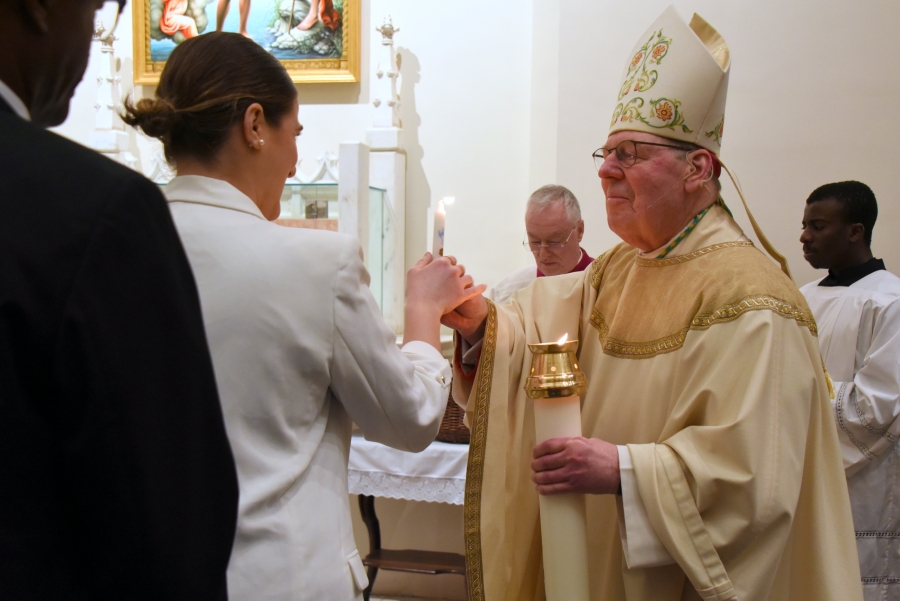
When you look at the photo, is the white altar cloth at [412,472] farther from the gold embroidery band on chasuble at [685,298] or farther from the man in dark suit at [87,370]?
the man in dark suit at [87,370]

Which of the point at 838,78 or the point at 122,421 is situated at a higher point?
the point at 838,78

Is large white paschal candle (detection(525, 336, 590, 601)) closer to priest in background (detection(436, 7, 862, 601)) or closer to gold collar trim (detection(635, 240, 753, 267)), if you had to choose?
priest in background (detection(436, 7, 862, 601))

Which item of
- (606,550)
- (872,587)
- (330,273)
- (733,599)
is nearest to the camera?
(330,273)

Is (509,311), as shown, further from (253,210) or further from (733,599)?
(253,210)

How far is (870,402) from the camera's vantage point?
3439 millimetres

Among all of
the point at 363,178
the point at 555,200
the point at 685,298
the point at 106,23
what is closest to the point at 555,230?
the point at 555,200

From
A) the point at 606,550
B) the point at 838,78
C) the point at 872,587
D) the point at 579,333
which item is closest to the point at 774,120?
the point at 838,78

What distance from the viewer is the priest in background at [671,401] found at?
1744 millimetres

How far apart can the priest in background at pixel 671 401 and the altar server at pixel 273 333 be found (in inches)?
21.8

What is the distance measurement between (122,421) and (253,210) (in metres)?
0.78

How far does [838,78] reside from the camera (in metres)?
4.37

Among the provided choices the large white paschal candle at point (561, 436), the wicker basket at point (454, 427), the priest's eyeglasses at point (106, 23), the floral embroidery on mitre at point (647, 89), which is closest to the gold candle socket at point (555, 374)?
the large white paschal candle at point (561, 436)

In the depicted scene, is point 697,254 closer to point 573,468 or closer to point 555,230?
point 573,468

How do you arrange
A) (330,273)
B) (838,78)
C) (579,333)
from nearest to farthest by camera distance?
1. (330,273)
2. (579,333)
3. (838,78)
